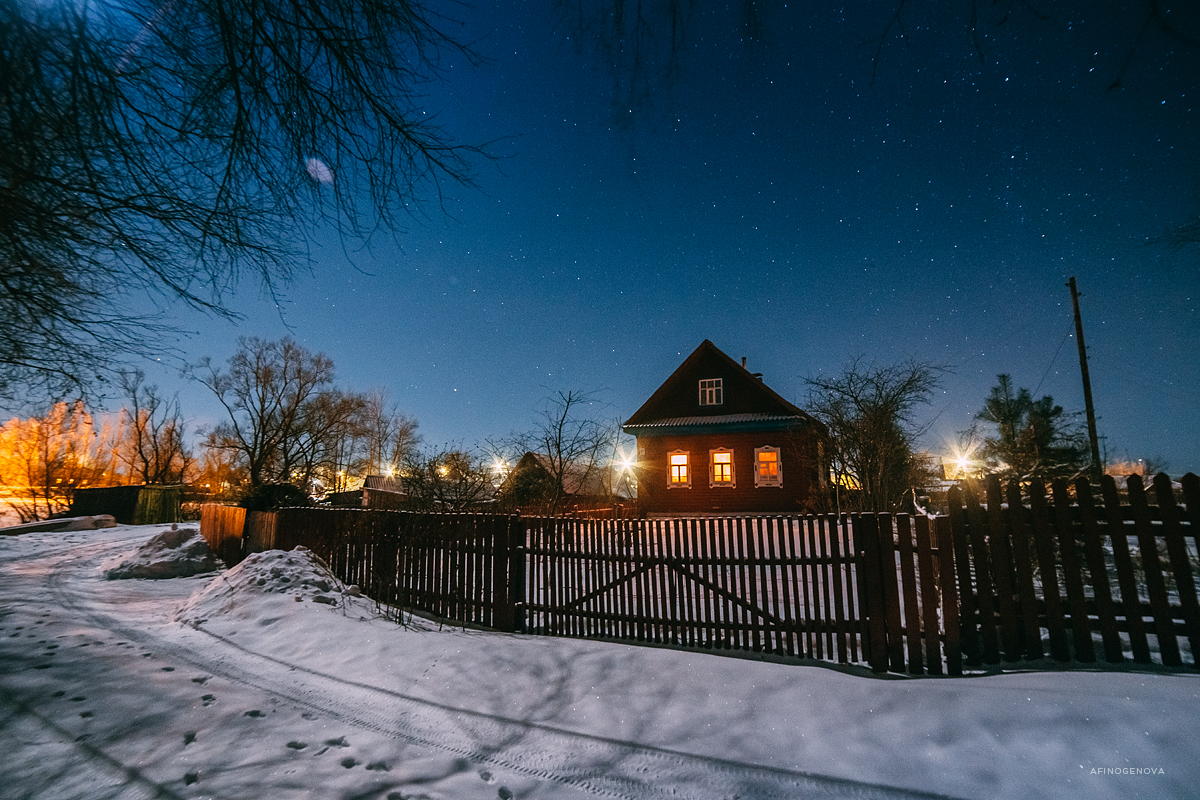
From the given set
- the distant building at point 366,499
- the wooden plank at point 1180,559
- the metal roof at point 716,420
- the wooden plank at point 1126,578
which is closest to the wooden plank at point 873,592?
the wooden plank at point 1126,578

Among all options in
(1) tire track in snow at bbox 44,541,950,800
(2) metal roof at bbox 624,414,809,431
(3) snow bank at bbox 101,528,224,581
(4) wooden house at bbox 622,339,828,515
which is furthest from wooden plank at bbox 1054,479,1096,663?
(2) metal roof at bbox 624,414,809,431

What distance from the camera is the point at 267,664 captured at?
4633mm

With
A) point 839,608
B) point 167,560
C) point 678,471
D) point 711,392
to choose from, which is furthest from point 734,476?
point 167,560

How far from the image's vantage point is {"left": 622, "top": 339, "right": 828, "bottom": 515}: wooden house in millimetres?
21125

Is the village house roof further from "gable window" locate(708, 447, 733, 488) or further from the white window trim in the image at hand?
"gable window" locate(708, 447, 733, 488)

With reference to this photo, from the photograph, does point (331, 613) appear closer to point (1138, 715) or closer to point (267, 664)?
point (267, 664)

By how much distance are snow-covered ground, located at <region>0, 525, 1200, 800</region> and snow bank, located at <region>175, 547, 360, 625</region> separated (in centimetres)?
88

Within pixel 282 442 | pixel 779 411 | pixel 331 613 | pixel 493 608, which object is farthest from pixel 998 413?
pixel 282 442

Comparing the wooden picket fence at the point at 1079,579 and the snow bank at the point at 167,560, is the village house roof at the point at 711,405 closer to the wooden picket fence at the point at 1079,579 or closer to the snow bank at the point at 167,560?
the snow bank at the point at 167,560

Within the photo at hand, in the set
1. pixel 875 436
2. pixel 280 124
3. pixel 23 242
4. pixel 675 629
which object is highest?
pixel 280 124

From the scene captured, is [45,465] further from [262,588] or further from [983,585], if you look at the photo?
[983,585]

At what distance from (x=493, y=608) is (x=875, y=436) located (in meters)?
12.6

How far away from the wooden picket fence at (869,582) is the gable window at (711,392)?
16.1 m

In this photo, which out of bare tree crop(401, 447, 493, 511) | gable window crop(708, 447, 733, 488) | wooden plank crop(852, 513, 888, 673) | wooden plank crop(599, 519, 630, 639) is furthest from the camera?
gable window crop(708, 447, 733, 488)
